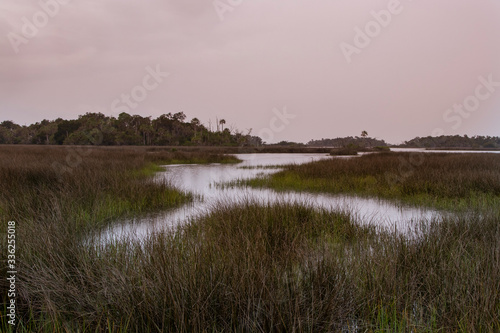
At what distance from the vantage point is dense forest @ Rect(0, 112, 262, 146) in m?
58.9

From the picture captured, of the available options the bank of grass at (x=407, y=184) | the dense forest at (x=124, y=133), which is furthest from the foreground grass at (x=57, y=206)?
the dense forest at (x=124, y=133)

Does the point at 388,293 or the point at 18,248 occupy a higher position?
the point at 18,248

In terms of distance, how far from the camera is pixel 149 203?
7.31 metres

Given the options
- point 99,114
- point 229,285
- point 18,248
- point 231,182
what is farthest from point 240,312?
point 99,114

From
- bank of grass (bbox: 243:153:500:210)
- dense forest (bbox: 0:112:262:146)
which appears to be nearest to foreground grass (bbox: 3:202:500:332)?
bank of grass (bbox: 243:153:500:210)

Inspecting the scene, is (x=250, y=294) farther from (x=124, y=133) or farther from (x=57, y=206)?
(x=124, y=133)

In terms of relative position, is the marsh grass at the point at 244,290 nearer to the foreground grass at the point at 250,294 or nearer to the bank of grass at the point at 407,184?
the foreground grass at the point at 250,294

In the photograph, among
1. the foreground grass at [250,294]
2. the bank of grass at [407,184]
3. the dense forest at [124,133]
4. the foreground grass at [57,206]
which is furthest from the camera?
the dense forest at [124,133]

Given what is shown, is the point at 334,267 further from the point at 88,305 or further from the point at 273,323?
the point at 88,305

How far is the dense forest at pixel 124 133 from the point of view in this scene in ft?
193

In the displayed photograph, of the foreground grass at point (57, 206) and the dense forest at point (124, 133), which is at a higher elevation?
the dense forest at point (124, 133)

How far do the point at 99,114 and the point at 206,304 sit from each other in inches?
4032

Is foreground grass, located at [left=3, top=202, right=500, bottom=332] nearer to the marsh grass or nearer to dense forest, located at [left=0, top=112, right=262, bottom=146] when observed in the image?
the marsh grass

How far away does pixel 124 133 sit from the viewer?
204ft
